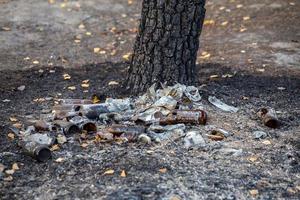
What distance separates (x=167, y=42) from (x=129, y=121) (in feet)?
3.39

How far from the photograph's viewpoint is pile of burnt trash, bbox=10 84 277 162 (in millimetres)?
5211

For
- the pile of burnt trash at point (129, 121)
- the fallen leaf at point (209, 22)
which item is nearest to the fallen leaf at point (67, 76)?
the pile of burnt trash at point (129, 121)

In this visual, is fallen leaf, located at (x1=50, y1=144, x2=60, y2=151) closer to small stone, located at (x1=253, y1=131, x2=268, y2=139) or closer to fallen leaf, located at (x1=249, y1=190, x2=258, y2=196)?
fallen leaf, located at (x1=249, y1=190, x2=258, y2=196)

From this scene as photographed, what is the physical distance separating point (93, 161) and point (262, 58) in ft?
12.8

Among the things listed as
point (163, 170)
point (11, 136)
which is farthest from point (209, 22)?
point (163, 170)

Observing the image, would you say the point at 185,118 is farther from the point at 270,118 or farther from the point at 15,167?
the point at 15,167

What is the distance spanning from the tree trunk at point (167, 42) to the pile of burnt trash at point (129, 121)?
16cm

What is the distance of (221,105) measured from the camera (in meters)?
6.09

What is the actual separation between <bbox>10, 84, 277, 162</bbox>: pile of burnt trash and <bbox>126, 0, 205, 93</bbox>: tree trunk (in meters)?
0.16

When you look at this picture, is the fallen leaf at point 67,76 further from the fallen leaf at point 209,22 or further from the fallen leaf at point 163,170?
the fallen leaf at point 209,22

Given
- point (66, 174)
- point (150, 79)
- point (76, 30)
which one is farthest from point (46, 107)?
point (76, 30)

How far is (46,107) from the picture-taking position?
20.4ft

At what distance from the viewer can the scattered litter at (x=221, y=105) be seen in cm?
602

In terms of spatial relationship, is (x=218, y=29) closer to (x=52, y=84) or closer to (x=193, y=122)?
(x=52, y=84)
